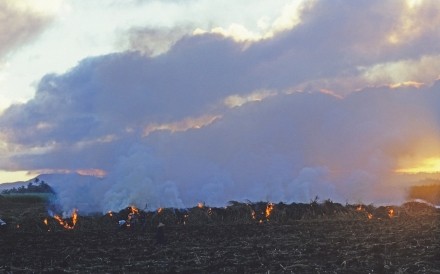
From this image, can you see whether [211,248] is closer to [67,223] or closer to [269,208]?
[67,223]

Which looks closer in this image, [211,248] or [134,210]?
[211,248]

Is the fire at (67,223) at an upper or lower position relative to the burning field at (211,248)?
upper

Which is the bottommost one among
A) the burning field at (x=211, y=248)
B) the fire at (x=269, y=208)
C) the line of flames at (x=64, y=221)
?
the burning field at (x=211, y=248)

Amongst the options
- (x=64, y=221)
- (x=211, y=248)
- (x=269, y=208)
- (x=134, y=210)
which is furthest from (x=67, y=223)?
(x=211, y=248)

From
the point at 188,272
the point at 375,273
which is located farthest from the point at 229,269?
the point at 375,273

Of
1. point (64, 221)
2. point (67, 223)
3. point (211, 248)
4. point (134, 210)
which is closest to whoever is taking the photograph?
point (211, 248)

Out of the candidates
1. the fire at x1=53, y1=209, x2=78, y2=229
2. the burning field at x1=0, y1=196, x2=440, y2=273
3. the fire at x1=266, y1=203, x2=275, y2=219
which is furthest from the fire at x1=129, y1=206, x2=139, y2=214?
the fire at x1=266, y1=203, x2=275, y2=219

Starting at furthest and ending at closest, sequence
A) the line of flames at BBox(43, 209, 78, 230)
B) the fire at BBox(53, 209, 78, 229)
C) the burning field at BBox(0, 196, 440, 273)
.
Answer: the fire at BBox(53, 209, 78, 229), the line of flames at BBox(43, 209, 78, 230), the burning field at BBox(0, 196, 440, 273)

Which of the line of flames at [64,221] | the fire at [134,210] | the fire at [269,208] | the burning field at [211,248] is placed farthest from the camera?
the fire at [269,208]

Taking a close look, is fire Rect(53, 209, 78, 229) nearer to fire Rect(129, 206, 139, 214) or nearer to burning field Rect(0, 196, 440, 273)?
burning field Rect(0, 196, 440, 273)

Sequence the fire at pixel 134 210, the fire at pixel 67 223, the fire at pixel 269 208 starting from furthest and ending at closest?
the fire at pixel 269 208, the fire at pixel 134 210, the fire at pixel 67 223

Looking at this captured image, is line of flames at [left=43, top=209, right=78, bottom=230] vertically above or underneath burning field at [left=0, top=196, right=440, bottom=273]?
above

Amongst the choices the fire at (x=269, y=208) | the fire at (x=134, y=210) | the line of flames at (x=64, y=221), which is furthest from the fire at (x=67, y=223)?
the fire at (x=269, y=208)

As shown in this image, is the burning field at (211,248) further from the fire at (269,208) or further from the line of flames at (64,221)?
the fire at (269,208)
